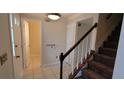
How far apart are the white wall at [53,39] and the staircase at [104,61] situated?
1672 millimetres

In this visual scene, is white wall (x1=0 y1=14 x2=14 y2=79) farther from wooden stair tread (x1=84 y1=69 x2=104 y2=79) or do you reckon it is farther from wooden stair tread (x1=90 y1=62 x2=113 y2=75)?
wooden stair tread (x1=90 y1=62 x2=113 y2=75)

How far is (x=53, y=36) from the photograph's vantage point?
11.7ft

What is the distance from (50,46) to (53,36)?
379 millimetres

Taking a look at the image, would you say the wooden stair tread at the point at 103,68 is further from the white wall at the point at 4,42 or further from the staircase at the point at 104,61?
the white wall at the point at 4,42

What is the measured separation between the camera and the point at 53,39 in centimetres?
357

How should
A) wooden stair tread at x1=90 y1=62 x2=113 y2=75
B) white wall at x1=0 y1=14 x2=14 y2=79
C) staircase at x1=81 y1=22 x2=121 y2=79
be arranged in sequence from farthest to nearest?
staircase at x1=81 y1=22 x2=121 y2=79 < wooden stair tread at x1=90 y1=62 x2=113 y2=75 < white wall at x1=0 y1=14 x2=14 y2=79

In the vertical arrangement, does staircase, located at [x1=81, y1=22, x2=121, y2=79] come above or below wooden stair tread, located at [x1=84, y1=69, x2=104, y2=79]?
above

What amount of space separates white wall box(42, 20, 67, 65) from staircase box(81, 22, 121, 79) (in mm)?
1672

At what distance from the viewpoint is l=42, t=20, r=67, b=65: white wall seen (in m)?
3.41

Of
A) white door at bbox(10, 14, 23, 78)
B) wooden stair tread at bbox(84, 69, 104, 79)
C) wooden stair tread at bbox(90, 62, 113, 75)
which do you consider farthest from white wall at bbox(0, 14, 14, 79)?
wooden stair tread at bbox(90, 62, 113, 75)

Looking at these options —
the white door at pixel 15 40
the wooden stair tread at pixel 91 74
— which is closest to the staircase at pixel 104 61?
the wooden stair tread at pixel 91 74

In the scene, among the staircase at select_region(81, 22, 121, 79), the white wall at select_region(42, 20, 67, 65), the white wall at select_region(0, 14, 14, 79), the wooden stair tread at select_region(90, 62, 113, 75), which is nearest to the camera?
the white wall at select_region(0, 14, 14, 79)
